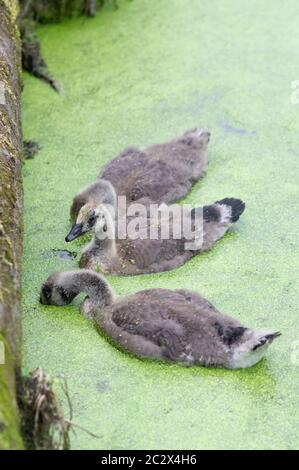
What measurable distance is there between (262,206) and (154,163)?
0.66 meters

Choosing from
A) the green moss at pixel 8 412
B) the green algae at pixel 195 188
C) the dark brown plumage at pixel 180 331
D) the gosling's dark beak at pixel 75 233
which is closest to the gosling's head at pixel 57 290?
the green algae at pixel 195 188

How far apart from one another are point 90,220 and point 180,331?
104 cm

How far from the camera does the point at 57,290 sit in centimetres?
413

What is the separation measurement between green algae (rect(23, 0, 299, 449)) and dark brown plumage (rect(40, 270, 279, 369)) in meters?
0.06

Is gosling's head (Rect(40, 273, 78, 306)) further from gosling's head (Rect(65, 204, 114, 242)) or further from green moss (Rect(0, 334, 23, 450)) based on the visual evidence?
green moss (Rect(0, 334, 23, 450))

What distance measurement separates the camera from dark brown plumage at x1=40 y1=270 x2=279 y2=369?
3697 millimetres

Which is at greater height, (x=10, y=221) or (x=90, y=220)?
(x=10, y=221)

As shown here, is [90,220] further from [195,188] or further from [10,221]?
[195,188]

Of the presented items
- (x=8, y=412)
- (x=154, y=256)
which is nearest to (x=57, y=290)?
(x=154, y=256)

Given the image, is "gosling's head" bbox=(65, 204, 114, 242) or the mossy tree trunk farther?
"gosling's head" bbox=(65, 204, 114, 242)

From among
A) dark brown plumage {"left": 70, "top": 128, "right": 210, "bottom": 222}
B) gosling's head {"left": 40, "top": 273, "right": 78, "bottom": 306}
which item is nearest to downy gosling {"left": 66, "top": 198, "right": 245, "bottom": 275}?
dark brown plumage {"left": 70, "top": 128, "right": 210, "bottom": 222}

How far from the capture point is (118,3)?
23.7ft

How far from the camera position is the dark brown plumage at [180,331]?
12.1ft
